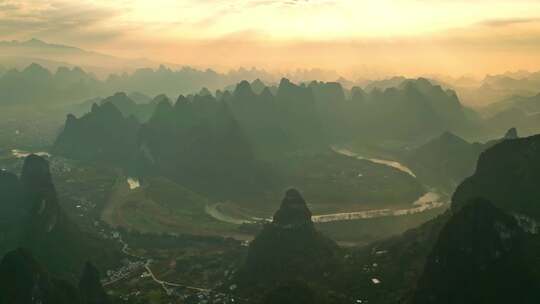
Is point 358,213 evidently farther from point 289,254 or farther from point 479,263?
point 479,263

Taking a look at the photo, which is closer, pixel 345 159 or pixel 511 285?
pixel 511 285

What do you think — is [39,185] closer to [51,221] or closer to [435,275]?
[51,221]

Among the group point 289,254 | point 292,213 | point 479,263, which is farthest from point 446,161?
point 479,263

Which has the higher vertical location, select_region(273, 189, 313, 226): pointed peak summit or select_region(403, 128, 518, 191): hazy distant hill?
select_region(273, 189, 313, 226): pointed peak summit

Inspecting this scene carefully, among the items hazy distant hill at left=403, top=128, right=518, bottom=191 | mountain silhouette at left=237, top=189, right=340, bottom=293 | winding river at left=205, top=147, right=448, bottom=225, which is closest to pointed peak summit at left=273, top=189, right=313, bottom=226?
mountain silhouette at left=237, top=189, right=340, bottom=293

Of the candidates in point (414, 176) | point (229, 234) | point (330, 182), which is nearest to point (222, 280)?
point (229, 234)

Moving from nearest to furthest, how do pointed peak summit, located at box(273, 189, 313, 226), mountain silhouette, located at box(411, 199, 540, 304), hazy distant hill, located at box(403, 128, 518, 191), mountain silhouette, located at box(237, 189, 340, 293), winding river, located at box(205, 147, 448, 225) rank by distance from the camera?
mountain silhouette, located at box(411, 199, 540, 304) < mountain silhouette, located at box(237, 189, 340, 293) < pointed peak summit, located at box(273, 189, 313, 226) < winding river, located at box(205, 147, 448, 225) < hazy distant hill, located at box(403, 128, 518, 191)

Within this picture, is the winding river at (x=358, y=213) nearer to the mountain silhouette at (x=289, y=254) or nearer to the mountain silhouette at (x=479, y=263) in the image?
the mountain silhouette at (x=289, y=254)

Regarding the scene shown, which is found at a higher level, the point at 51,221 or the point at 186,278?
the point at 51,221

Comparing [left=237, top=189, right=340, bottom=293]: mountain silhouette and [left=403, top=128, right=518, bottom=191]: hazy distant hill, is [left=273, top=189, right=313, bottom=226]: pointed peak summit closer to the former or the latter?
[left=237, top=189, right=340, bottom=293]: mountain silhouette
